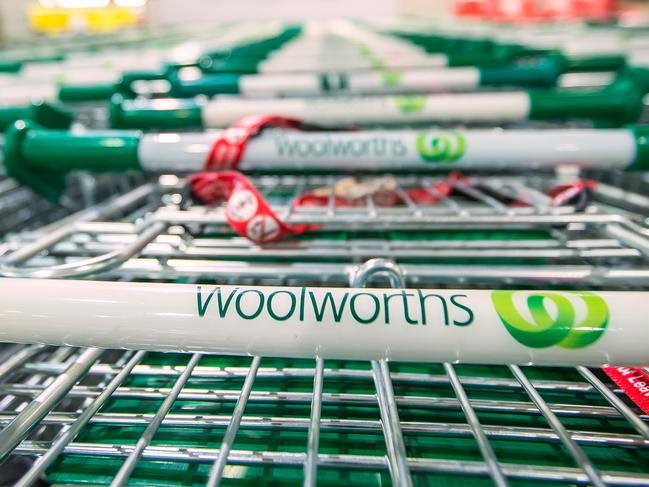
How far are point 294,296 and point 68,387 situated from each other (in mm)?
254

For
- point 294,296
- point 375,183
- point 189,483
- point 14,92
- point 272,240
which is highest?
point 14,92

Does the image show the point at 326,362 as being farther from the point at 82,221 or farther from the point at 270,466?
the point at 82,221

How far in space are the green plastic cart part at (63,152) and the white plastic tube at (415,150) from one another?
3 centimetres

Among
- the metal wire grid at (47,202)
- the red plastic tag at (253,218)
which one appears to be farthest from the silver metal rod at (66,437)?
the metal wire grid at (47,202)

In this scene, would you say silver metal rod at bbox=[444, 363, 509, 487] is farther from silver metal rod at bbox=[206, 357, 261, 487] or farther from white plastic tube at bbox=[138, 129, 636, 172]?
white plastic tube at bbox=[138, 129, 636, 172]

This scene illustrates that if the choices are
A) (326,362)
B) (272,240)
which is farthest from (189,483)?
(272,240)

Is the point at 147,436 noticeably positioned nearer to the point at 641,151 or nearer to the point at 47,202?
the point at 641,151

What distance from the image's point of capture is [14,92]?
1.28 m

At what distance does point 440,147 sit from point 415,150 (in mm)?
43

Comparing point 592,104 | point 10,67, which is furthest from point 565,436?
point 10,67

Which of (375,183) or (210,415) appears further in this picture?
(375,183)

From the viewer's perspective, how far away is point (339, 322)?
38cm

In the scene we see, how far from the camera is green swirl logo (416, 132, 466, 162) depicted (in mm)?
740

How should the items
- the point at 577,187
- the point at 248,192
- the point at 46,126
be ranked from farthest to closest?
the point at 46,126 → the point at 577,187 → the point at 248,192
